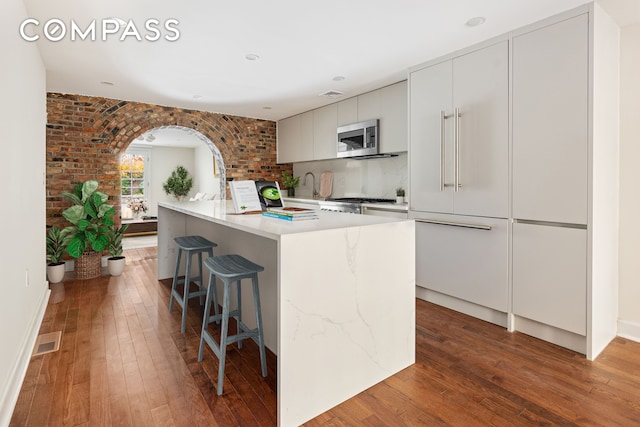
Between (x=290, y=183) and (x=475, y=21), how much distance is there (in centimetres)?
422

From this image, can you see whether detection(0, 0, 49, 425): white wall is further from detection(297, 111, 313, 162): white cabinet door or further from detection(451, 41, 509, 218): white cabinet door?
detection(297, 111, 313, 162): white cabinet door

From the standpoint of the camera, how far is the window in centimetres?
990

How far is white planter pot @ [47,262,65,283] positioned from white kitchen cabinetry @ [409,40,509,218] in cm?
421

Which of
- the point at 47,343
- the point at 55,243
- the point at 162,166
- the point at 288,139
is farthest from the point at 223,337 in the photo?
the point at 162,166

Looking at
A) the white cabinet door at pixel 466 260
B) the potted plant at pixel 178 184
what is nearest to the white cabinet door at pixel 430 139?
the white cabinet door at pixel 466 260

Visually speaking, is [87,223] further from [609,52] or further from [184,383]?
[609,52]

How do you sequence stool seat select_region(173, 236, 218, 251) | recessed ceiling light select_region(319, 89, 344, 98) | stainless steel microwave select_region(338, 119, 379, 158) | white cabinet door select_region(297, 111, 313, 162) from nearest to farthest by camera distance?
stool seat select_region(173, 236, 218, 251)
stainless steel microwave select_region(338, 119, 379, 158)
recessed ceiling light select_region(319, 89, 344, 98)
white cabinet door select_region(297, 111, 313, 162)

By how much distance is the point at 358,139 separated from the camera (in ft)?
15.1

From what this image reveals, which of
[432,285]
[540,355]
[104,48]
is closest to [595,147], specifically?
[540,355]

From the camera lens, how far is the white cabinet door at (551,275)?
2381 millimetres

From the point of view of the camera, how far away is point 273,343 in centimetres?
239

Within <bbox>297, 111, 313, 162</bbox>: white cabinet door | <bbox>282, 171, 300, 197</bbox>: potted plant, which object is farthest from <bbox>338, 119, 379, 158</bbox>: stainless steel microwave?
<bbox>282, 171, 300, 197</bbox>: potted plant

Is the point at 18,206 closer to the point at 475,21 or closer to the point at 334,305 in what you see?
the point at 334,305

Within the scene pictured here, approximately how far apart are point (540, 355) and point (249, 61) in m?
3.42
